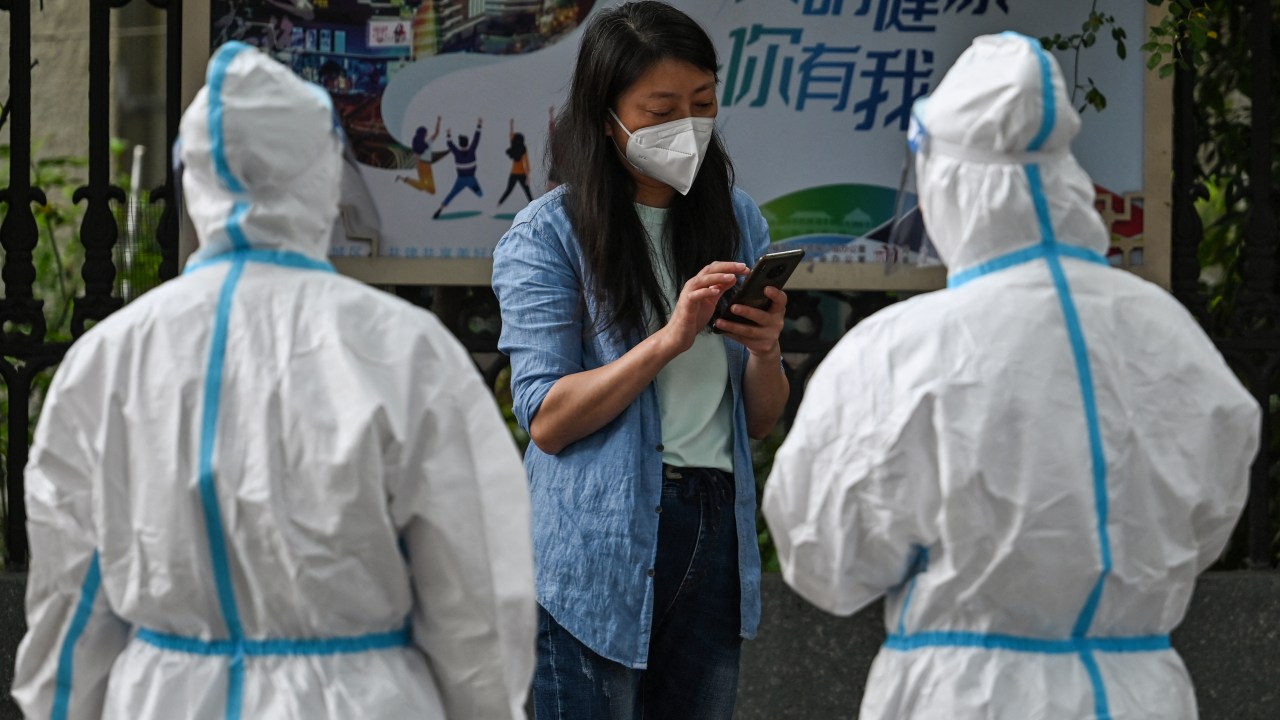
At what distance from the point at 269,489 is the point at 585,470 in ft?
2.88

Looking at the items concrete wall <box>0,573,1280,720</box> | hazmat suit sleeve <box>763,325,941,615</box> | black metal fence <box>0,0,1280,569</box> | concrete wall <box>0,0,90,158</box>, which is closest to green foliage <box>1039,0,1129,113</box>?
black metal fence <box>0,0,1280,569</box>

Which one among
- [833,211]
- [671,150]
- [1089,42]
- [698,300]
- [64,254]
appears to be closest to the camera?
[698,300]

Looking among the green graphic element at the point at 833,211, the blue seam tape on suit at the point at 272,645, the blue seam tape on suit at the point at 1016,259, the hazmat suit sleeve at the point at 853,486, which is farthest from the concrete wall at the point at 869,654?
the blue seam tape on suit at the point at 272,645

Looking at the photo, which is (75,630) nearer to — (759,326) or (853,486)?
(853,486)

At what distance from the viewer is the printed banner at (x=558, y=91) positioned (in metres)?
4.32

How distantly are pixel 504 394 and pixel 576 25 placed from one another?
3.43ft

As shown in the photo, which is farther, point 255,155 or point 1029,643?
point 1029,643

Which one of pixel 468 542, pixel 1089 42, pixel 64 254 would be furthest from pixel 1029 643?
pixel 64 254

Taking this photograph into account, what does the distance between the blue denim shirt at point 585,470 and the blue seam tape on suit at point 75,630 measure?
2.82 ft

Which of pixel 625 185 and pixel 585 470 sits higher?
pixel 625 185

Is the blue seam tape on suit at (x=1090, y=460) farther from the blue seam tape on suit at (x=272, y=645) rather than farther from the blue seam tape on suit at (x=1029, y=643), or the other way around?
the blue seam tape on suit at (x=272, y=645)

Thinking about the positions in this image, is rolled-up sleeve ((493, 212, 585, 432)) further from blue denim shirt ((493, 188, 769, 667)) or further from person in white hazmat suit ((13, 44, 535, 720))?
person in white hazmat suit ((13, 44, 535, 720))

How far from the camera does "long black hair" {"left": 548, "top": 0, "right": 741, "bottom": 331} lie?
2881 mm

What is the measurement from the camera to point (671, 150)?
115 inches
